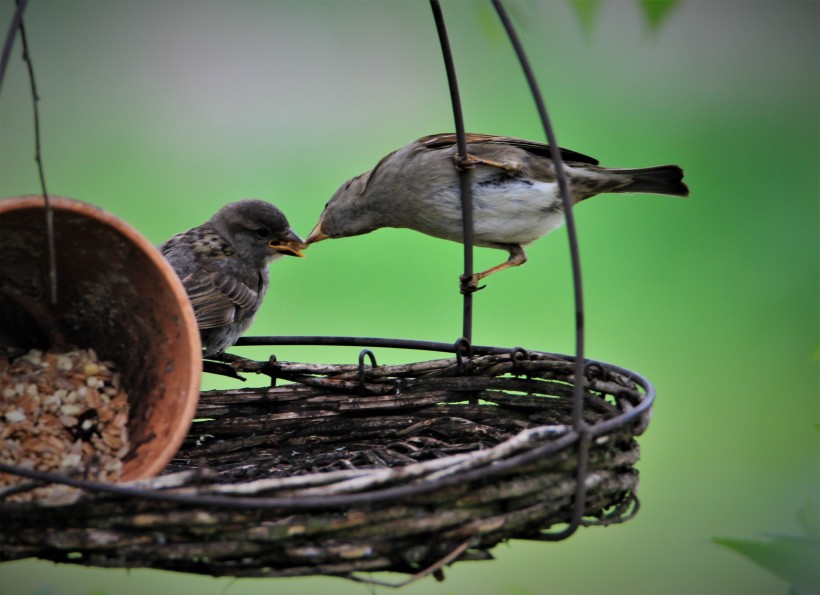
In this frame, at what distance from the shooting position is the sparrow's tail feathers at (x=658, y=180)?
359cm

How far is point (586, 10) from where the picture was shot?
2.07 m

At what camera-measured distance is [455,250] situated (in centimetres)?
747

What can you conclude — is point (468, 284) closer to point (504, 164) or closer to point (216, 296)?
point (504, 164)

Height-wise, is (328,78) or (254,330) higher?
(328,78)

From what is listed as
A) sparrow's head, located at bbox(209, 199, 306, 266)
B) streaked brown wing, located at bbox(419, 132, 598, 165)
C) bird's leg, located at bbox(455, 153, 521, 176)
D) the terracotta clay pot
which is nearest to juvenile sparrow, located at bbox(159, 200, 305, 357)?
sparrow's head, located at bbox(209, 199, 306, 266)

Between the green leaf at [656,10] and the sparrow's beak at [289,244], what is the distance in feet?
7.57

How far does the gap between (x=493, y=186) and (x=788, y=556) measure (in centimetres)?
A: 216

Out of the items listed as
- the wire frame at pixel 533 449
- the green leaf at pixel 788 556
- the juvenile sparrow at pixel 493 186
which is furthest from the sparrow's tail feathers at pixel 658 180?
the green leaf at pixel 788 556

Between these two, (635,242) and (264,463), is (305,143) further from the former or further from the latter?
(264,463)

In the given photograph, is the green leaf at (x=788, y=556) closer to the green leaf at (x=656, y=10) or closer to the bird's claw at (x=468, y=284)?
A: the green leaf at (x=656, y=10)

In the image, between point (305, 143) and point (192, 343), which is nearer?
point (192, 343)

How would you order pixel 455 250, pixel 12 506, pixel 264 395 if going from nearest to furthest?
1. pixel 12 506
2. pixel 264 395
3. pixel 455 250

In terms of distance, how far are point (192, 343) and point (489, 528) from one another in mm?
893

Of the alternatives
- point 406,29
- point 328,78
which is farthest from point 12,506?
point 406,29
